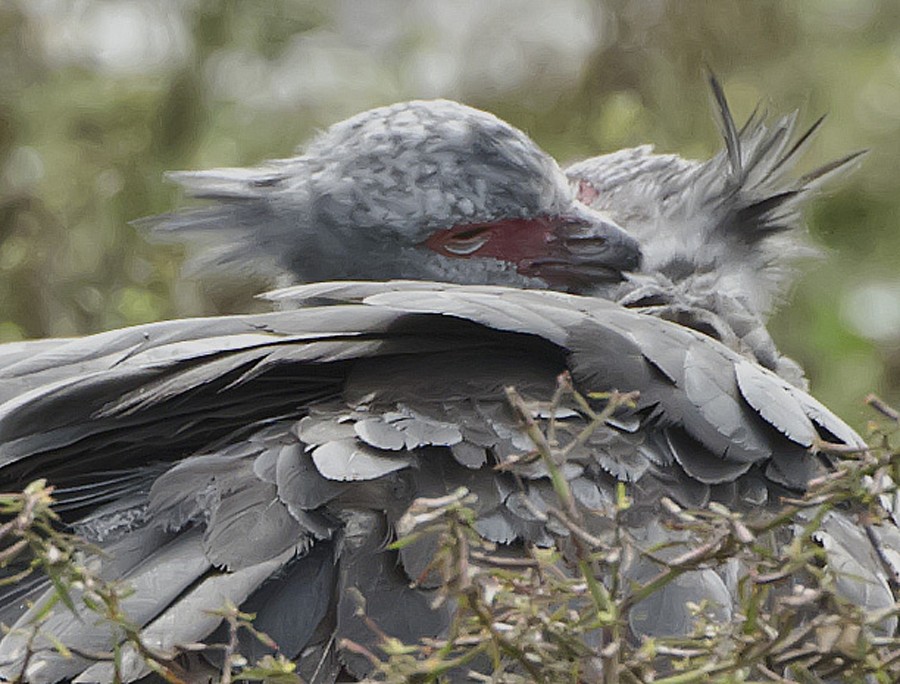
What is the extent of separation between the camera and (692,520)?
1.50m

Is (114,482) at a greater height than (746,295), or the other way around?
(114,482)

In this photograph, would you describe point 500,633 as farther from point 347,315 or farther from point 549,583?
point 347,315

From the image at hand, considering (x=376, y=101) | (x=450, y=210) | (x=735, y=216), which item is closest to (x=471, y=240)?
(x=450, y=210)

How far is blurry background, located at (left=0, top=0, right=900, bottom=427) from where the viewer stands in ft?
16.3

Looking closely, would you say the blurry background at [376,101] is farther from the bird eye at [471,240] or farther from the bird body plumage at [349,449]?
the bird body plumage at [349,449]

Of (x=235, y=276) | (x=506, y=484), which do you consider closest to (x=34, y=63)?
(x=235, y=276)

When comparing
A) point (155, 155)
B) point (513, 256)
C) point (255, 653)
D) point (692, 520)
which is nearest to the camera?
point (692, 520)

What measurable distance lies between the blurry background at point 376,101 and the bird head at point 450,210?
5.11 feet

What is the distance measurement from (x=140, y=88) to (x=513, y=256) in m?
2.71

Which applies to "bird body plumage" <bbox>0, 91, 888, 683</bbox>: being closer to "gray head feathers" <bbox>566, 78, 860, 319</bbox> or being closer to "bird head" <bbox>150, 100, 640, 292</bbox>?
"bird head" <bbox>150, 100, 640, 292</bbox>

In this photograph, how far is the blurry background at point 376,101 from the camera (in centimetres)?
496

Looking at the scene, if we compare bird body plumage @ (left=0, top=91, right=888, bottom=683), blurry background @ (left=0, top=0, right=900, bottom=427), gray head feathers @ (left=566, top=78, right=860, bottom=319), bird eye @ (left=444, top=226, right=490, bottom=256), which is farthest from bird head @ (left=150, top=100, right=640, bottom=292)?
blurry background @ (left=0, top=0, right=900, bottom=427)

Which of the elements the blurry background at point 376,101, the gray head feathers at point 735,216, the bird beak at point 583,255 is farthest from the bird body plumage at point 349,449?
the blurry background at point 376,101

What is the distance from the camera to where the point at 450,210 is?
3.05 meters
